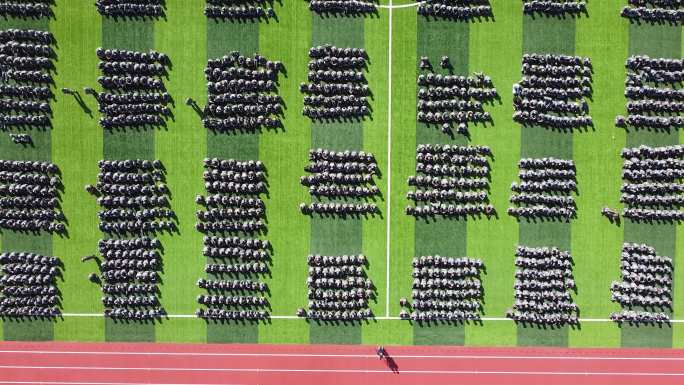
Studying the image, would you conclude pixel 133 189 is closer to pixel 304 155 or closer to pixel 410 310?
pixel 304 155

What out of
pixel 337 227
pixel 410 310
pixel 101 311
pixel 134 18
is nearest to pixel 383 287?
pixel 410 310

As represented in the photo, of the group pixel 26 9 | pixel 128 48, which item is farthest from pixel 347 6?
pixel 26 9

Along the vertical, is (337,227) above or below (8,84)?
below

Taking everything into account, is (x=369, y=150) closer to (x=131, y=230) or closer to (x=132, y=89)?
(x=132, y=89)

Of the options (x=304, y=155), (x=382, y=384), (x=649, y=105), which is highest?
(x=649, y=105)

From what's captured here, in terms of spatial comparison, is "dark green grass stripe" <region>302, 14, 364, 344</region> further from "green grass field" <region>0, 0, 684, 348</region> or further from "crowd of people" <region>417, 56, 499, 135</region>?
"crowd of people" <region>417, 56, 499, 135</region>
